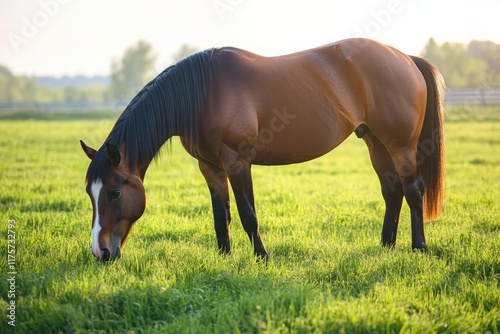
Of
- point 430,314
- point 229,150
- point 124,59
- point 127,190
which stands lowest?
point 430,314

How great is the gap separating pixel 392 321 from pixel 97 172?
2661 mm

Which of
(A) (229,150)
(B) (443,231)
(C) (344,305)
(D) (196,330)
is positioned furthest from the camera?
(B) (443,231)

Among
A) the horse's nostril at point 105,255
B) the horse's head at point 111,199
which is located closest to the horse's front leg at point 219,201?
the horse's head at point 111,199

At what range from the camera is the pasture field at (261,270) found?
322 centimetres

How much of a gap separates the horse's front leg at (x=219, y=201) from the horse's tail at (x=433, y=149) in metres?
2.38

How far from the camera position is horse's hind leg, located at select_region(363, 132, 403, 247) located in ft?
18.2

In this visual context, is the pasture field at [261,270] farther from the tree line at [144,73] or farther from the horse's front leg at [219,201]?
the tree line at [144,73]

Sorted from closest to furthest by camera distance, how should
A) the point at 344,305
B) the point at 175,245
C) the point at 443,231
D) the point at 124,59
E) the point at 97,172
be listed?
the point at 344,305 < the point at 97,172 < the point at 175,245 < the point at 443,231 < the point at 124,59

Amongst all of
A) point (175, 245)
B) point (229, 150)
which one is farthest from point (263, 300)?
point (175, 245)

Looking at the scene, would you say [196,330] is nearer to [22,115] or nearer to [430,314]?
[430,314]

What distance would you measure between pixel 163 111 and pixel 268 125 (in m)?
1.06

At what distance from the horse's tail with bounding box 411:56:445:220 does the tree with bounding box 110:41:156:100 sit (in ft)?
260

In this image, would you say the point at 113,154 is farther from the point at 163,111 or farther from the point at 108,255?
the point at 108,255

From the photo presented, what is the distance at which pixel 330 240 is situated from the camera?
5.48 metres
